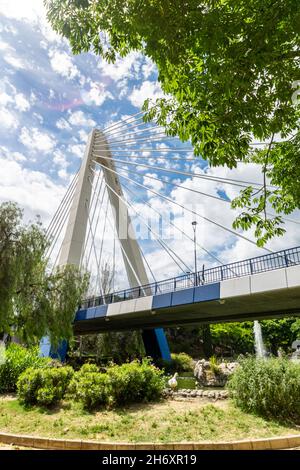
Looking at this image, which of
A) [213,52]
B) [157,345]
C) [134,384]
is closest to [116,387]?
[134,384]

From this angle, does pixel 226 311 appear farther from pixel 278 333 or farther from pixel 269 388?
pixel 278 333

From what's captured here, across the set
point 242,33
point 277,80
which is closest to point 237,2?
point 242,33

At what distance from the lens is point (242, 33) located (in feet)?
10.0

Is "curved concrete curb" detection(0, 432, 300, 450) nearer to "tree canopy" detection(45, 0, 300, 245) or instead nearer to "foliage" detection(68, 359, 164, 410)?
"foliage" detection(68, 359, 164, 410)

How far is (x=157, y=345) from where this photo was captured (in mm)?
Result: 20047

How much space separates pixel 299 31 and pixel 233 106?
951mm

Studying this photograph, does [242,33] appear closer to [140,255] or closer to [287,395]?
[287,395]

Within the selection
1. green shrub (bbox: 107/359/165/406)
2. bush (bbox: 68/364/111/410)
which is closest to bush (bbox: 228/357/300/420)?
green shrub (bbox: 107/359/165/406)

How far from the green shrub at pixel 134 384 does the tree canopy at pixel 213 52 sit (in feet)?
18.3

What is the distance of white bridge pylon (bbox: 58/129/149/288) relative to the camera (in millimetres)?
17578

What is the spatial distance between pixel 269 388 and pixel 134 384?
3.08 metres

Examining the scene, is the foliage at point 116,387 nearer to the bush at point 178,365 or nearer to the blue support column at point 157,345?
the bush at point 178,365

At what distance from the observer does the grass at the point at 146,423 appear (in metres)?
4.95

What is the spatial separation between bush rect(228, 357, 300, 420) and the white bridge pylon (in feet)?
37.6
